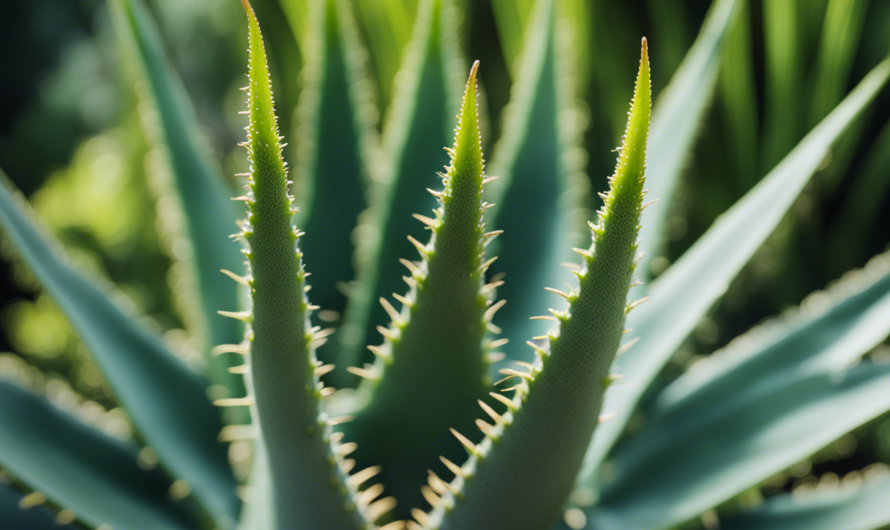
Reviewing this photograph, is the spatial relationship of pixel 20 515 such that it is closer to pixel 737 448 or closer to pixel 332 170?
pixel 332 170

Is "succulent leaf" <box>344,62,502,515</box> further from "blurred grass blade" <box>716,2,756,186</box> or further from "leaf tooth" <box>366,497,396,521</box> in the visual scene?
"blurred grass blade" <box>716,2,756,186</box>

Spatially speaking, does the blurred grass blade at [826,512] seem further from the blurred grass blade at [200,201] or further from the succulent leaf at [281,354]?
the blurred grass blade at [200,201]

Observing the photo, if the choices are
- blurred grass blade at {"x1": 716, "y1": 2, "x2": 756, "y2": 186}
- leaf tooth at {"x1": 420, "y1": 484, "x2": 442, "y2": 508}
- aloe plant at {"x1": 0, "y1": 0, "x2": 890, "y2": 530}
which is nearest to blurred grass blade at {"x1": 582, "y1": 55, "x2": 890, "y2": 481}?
aloe plant at {"x1": 0, "y1": 0, "x2": 890, "y2": 530}


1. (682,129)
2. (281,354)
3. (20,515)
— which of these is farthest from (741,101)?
(20,515)

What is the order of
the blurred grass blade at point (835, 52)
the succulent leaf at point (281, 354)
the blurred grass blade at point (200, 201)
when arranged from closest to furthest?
the succulent leaf at point (281, 354)
the blurred grass blade at point (200, 201)
the blurred grass blade at point (835, 52)

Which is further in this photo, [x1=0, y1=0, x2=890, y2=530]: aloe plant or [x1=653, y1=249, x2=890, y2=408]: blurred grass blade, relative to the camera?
[x1=653, y1=249, x2=890, y2=408]: blurred grass blade

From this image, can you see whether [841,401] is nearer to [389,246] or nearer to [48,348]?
[389,246]

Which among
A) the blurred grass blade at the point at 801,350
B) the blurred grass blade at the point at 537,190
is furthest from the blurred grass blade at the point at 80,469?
the blurred grass blade at the point at 801,350
